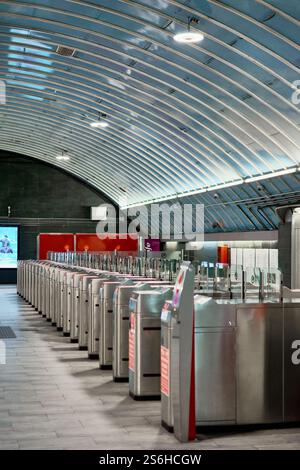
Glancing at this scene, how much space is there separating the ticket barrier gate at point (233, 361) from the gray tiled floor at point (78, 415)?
27cm

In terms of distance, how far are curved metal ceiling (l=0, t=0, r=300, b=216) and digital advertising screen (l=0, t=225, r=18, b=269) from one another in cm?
1003

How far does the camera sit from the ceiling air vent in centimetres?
2354

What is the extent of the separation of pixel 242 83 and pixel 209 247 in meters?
17.8

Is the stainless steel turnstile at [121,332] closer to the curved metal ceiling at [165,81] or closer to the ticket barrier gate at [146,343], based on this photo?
the ticket barrier gate at [146,343]

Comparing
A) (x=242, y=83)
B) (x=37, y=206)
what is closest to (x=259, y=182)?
(x=242, y=83)

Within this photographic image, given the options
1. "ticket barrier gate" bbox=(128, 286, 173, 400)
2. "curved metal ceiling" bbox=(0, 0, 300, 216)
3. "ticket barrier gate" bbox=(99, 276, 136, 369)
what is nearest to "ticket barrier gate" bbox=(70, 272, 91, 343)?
"ticket barrier gate" bbox=(99, 276, 136, 369)

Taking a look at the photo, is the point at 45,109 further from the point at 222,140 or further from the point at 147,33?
the point at 147,33

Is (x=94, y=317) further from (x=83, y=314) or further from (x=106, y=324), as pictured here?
(x=83, y=314)

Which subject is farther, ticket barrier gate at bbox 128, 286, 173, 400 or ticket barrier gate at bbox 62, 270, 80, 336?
ticket barrier gate at bbox 62, 270, 80, 336

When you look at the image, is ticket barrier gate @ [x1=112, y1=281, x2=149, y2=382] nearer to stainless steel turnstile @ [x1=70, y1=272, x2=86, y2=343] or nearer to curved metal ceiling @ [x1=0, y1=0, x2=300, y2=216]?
stainless steel turnstile @ [x1=70, y1=272, x2=86, y2=343]

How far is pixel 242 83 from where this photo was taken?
21.9m

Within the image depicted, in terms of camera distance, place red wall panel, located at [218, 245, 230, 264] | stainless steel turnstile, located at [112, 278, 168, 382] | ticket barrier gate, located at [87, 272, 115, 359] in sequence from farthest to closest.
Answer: red wall panel, located at [218, 245, 230, 264]
ticket barrier gate, located at [87, 272, 115, 359]
stainless steel turnstile, located at [112, 278, 168, 382]

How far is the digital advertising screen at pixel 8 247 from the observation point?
4675cm
